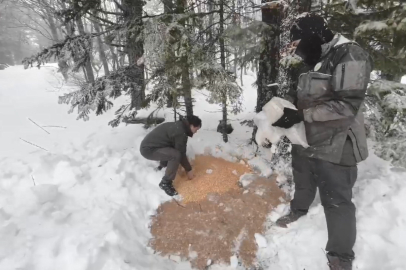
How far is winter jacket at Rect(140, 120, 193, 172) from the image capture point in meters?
4.38

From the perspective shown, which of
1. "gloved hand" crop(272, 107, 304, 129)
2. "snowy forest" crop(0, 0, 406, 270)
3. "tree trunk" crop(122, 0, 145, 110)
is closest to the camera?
"gloved hand" crop(272, 107, 304, 129)

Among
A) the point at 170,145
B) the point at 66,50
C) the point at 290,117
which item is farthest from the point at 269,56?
the point at 66,50

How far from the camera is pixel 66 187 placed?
3957 mm

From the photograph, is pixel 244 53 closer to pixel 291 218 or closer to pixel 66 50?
pixel 291 218

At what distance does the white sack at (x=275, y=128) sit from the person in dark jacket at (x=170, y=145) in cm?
162

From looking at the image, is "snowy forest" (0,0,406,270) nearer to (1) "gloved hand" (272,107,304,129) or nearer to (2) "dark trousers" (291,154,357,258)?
(2) "dark trousers" (291,154,357,258)

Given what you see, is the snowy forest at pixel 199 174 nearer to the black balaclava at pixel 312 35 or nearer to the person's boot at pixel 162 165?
the person's boot at pixel 162 165

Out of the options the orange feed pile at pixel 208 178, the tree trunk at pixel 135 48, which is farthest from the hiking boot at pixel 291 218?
the tree trunk at pixel 135 48

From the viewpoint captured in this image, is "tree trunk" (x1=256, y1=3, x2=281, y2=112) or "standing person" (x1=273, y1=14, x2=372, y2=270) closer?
"standing person" (x1=273, y1=14, x2=372, y2=270)

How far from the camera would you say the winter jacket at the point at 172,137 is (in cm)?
438

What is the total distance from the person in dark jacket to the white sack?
5.32ft

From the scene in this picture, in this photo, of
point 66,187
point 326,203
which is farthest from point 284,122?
point 66,187

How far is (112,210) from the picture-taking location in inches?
141

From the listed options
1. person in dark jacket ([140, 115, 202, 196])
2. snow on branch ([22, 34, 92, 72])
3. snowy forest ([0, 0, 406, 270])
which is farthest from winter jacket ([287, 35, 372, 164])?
snow on branch ([22, 34, 92, 72])
